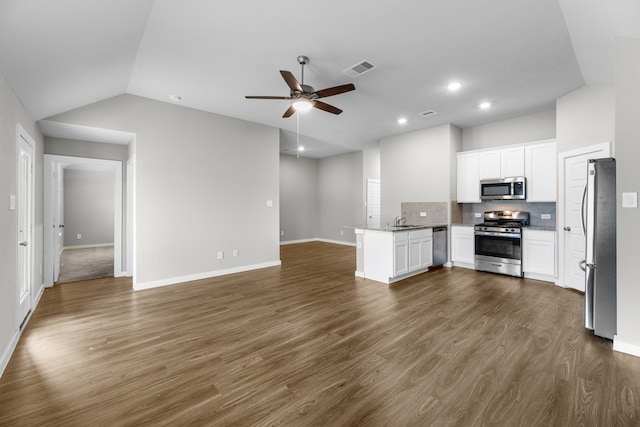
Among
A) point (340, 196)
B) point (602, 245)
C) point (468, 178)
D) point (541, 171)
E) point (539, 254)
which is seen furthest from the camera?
point (340, 196)

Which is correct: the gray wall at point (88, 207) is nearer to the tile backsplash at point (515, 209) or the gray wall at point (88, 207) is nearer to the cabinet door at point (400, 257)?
the cabinet door at point (400, 257)

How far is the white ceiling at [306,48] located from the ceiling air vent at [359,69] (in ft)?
0.30

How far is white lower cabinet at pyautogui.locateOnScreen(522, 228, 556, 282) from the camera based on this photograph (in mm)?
4602

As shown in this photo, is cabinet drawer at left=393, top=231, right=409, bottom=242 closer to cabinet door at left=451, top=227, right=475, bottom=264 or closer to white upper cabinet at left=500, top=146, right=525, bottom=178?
Result: cabinet door at left=451, top=227, right=475, bottom=264

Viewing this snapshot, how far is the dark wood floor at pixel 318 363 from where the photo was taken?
5.72ft

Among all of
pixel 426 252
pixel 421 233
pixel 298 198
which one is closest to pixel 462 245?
pixel 426 252

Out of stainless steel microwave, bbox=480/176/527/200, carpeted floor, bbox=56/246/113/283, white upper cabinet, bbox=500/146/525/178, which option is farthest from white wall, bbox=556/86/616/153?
carpeted floor, bbox=56/246/113/283

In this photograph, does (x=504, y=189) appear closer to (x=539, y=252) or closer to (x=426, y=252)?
(x=539, y=252)

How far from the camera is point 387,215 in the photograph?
6918 mm

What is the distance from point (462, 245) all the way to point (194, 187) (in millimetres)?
5293

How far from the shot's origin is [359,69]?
3.51 m

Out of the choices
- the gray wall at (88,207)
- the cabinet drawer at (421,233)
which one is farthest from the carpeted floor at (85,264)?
the cabinet drawer at (421,233)

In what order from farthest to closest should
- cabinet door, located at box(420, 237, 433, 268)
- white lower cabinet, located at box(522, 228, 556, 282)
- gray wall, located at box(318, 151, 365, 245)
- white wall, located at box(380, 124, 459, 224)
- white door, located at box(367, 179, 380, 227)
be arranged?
gray wall, located at box(318, 151, 365, 245) < white door, located at box(367, 179, 380, 227) < white wall, located at box(380, 124, 459, 224) < cabinet door, located at box(420, 237, 433, 268) < white lower cabinet, located at box(522, 228, 556, 282)

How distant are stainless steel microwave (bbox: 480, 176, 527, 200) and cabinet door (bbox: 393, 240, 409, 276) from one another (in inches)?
82.6
